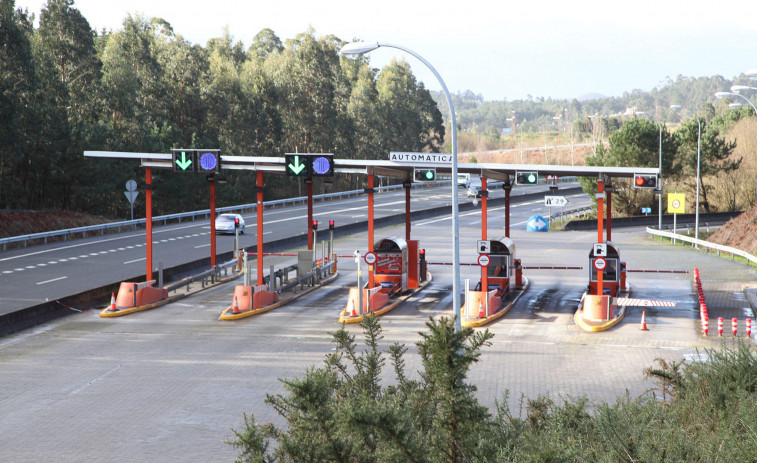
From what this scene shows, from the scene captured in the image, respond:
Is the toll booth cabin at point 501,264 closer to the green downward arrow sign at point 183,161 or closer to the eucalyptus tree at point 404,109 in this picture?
the green downward arrow sign at point 183,161

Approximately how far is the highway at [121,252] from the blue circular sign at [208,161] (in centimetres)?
646

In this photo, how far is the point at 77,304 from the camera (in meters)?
23.8

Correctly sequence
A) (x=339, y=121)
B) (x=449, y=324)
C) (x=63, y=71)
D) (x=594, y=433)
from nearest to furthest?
(x=449, y=324) → (x=594, y=433) → (x=63, y=71) → (x=339, y=121)

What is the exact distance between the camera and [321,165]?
22562 mm

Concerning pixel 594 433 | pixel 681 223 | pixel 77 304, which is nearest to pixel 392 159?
pixel 77 304

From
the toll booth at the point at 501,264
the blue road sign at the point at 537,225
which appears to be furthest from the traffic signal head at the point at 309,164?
the blue road sign at the point at 537,225

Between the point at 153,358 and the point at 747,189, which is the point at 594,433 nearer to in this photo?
the point at 153,358

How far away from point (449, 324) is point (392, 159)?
53.4 ft

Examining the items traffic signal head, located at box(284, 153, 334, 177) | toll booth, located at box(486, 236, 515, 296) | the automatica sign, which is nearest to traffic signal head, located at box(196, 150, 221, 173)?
traffic signal head, located at box(284, 153, 334, 177)

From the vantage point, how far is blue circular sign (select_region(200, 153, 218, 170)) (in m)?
23.5

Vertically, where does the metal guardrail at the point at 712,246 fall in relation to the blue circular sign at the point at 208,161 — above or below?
below

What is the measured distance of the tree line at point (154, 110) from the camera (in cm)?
4862

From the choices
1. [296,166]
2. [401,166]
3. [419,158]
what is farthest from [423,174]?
[296,166]

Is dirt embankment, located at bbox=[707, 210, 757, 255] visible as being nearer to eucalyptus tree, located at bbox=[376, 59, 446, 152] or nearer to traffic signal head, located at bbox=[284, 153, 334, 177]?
traffic signal head, located at bbox=[284, 153, 334, 177]
